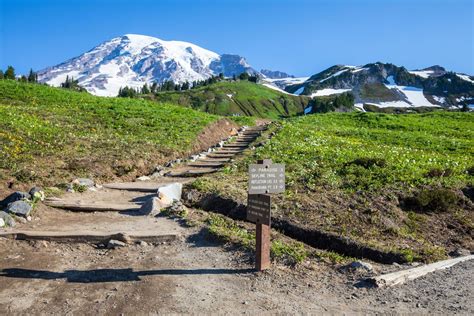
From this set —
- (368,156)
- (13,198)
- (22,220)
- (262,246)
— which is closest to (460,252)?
(262,246)

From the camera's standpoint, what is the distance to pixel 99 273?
9930 mm

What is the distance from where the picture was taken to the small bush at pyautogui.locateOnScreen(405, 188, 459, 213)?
15398 mm

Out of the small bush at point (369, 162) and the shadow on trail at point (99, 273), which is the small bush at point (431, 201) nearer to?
the small bush at point (369, 162)

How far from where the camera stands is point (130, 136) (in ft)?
84.9

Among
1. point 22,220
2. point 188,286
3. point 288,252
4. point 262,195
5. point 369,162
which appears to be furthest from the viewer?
point 369,162

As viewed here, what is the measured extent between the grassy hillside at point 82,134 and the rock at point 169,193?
446 cm

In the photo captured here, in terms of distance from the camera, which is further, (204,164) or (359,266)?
(204,164)

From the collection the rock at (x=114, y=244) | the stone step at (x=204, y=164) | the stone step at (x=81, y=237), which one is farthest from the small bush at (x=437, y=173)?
the rock at (x=114, y=244)

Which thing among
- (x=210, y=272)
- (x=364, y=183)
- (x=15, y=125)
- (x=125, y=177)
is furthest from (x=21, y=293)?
(x=15, y=125)

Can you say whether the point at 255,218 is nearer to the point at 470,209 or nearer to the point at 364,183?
the point at 364,183

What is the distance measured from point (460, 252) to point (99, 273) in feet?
31.5

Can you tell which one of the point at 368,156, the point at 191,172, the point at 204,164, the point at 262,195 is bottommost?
the point at 191,172

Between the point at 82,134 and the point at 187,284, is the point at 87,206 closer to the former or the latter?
the point at 187,284

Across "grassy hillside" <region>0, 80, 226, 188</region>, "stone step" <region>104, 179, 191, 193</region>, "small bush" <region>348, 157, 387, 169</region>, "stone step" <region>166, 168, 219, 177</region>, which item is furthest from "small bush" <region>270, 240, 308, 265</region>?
"grassy hillside" <region>0, 80, 226, 188</region>
